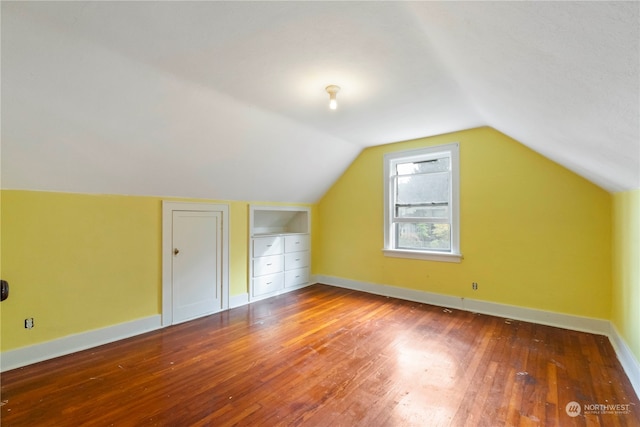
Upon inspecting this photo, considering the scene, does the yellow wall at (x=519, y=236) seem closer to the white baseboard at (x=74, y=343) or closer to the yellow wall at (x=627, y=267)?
the yellow wall at (x=627, y=267)

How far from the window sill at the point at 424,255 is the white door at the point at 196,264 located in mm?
2589

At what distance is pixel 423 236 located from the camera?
4.30m

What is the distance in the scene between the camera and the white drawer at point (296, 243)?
15.9 feet

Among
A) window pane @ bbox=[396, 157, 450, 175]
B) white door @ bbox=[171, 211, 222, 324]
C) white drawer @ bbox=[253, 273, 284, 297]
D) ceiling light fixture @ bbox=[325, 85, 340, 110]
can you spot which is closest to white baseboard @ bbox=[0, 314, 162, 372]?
white door @ bbox=[171, 211, 222, 324]

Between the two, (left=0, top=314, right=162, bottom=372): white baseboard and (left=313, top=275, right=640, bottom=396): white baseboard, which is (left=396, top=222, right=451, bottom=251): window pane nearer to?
(left=313, top=275, right=640, bottom=396): white baseboard

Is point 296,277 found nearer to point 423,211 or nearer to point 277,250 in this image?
point 277,250

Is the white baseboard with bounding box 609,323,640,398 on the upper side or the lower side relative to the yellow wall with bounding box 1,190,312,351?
lower

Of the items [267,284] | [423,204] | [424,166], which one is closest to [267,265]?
[267,284]

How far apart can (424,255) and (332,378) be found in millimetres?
2504

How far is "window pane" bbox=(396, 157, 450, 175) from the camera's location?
411cm

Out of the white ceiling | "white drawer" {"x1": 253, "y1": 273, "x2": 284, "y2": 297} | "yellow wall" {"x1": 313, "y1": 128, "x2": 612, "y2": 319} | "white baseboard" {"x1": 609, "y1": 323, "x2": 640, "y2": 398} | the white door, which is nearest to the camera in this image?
the white ceiling

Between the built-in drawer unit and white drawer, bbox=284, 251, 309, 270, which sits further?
white drawer, bbox=284, 251, 309, 270

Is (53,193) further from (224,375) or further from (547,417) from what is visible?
(547,417)

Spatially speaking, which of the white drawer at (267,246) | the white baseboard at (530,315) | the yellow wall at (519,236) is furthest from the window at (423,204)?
the white drawer at (267,246)
